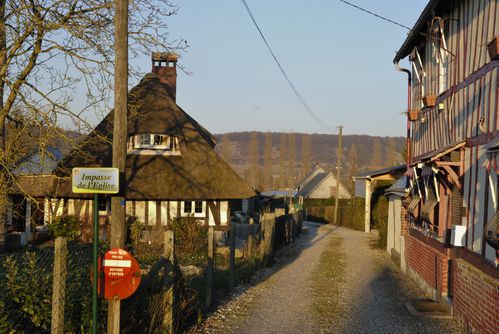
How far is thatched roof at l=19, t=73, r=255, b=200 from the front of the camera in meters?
21.2

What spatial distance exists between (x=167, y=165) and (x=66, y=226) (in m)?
4.41

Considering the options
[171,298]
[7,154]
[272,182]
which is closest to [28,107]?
[7,154]

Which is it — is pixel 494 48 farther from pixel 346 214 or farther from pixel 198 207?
pixel 346 214

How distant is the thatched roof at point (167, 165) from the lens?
2117cm

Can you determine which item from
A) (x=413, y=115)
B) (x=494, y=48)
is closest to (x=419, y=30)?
(x=413, y=115)

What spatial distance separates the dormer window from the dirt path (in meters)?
7.62

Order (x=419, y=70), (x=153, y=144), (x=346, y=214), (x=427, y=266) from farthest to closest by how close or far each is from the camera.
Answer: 1. (x=346, y=214)
2. (x=153, y=144)
3. (x=419, y=70)
4. (x=427, y=266)

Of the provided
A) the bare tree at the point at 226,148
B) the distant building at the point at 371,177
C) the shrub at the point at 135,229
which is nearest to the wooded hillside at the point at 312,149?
the bare tree at the point at 226,148

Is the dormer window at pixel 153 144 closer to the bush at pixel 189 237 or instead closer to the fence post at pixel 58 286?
the bush at pixel 189 237

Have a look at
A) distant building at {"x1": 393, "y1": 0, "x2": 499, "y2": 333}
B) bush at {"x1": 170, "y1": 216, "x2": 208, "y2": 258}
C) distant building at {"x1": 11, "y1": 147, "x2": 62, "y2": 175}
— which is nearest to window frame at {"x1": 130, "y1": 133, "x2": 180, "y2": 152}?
bush at {"x1": 170, "y1": 216, "x2": 208, "y2": 258}

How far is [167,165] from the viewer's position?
22297mm

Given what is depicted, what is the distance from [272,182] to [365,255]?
94439mm

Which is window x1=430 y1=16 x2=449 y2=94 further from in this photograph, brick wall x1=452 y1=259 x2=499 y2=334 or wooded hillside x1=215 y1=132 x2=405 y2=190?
wooded hillside x1=215 y1=132 x2=405 y2=190

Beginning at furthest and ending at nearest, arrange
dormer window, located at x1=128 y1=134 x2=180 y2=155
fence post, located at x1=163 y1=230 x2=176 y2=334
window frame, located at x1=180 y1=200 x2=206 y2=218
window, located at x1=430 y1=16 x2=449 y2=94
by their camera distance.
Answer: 1. dormer window, located at x1=128 y1=134 x2=180 y2=155
2. window frame, located at x1=180 y1=200 x2=206 y2=218
3. window, located at x1=430 y1=16 x2=449 y2=94
4. fence post, located at x1=163 y1=230 x2=176 y2=334
